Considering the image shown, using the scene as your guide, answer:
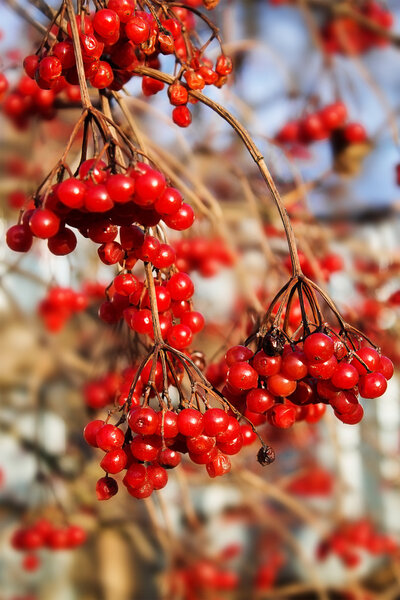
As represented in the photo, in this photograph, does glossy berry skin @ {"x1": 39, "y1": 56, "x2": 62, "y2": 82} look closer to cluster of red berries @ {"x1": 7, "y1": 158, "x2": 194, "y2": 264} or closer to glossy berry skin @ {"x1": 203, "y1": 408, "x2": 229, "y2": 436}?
cluster of red berries @ {"x1": 7, "y1": 158, "x2": 194, "y2": 264}

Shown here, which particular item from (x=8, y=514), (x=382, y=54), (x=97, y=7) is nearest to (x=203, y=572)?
(x=8, y=514)

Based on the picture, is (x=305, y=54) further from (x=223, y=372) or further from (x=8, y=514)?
(x=223, y=372)

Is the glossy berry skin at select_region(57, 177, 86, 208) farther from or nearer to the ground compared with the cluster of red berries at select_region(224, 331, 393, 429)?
farther from the ground

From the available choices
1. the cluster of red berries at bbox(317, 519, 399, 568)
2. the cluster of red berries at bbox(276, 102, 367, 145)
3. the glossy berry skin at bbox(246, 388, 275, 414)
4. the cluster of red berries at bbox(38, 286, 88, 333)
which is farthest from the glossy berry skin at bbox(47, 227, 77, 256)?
the cluster of red berries at bbox(317, 519, 399, 568)

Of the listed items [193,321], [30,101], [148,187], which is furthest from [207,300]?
[148,187]

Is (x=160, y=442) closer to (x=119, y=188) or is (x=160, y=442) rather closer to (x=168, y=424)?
(x=168, y=424)

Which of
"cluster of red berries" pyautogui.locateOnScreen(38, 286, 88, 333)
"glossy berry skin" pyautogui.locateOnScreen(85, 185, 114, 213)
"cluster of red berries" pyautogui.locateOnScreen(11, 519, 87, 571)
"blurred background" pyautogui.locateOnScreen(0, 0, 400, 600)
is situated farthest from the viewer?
"cluster of red berries" pyautogui.locateOnScreen(11, 519, 87, 571)

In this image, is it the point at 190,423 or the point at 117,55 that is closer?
the point at 190,423
